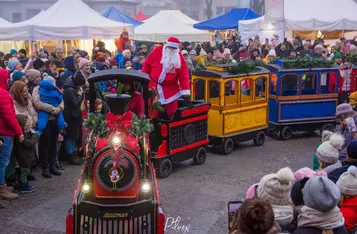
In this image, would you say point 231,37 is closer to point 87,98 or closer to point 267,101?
point 267,101

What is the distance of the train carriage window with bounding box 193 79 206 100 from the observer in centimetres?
1103

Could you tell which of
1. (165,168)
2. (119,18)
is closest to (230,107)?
(165,168)

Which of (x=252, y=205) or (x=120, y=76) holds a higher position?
(x=120, y=76)

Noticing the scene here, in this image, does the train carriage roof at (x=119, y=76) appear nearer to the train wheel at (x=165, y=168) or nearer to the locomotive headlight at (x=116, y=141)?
the locomotive headlight at (x=116, y=141)

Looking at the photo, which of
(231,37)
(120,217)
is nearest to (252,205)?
(120,217)

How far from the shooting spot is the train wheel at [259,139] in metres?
11.1

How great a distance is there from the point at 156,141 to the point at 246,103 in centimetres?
261

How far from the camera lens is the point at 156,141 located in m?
8.92

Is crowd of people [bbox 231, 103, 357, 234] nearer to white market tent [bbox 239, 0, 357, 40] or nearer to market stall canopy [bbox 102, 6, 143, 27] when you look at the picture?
white market tent [bbox 239, 0, 357, 40]

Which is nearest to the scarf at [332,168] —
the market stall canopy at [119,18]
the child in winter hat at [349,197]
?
the child in winter hat at [349,197]

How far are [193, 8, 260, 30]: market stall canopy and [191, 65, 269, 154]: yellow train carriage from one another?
1216 centimetres

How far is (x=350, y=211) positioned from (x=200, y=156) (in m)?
5.45

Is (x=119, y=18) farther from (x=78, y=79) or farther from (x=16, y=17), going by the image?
(x=16, y=17)

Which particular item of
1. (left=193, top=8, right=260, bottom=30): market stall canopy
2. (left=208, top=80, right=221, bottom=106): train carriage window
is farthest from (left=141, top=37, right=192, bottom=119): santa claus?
(left=193, top=8, right=260, bottom=30): market stall canopy
